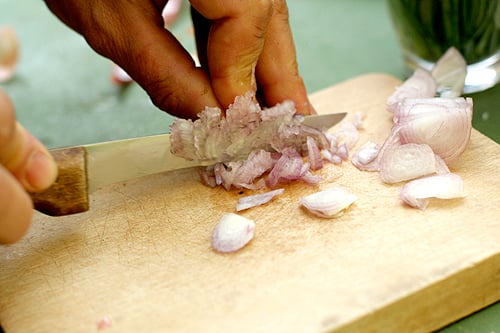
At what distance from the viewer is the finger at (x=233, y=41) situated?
45.4 inches

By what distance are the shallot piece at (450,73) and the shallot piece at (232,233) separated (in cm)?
63

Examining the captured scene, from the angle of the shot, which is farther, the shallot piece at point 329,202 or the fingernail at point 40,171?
the shallot piece at point 329,202

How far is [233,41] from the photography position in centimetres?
118

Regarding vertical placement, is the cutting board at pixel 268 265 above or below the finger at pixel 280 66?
below

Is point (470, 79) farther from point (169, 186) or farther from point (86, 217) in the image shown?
point (86, 217)

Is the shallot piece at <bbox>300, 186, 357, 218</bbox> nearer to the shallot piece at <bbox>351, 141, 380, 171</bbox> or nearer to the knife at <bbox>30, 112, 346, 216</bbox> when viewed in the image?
the shallot piece at <bbox>351, 141, 380, 171</bbox>

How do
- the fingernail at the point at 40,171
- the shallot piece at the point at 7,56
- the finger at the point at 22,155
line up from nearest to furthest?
1. the finger at the point at 22,155
2. the fingernail at the point at 40,171
3. the shallot piece at the point at 7,56

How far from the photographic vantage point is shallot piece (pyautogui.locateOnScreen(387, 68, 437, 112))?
4.61 ft

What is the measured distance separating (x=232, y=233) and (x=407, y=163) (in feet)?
1.23

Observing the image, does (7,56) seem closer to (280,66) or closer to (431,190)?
(280,66)

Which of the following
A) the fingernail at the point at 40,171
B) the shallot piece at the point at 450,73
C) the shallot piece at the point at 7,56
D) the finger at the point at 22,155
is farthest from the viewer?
the shallot piece at the point at 7,56

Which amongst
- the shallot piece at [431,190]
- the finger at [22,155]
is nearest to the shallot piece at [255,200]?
the shallot piece at [431,190]

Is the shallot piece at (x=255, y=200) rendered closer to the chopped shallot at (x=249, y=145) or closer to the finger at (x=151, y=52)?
the chopped shallot at (x=249, y=145)

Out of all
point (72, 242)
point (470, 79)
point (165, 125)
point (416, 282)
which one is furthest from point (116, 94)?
point (416, 282)
